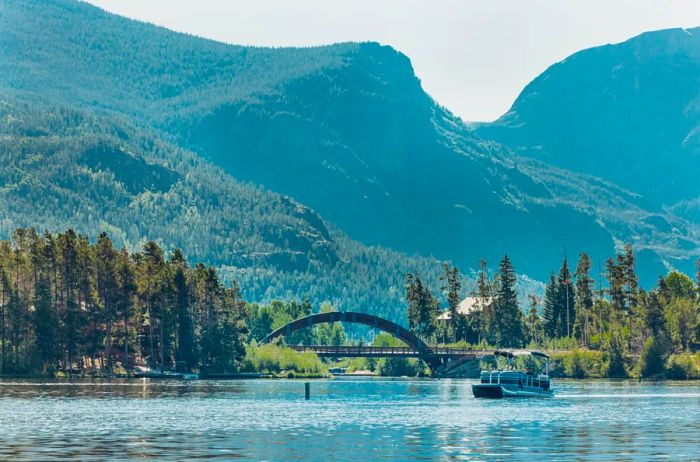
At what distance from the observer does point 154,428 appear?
10181 centimetres

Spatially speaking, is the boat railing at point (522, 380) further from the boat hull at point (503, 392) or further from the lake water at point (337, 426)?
the lake water at point (337, 426)

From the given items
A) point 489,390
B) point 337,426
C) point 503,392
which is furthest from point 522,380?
point 337,426

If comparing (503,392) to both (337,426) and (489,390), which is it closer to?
(489,390)

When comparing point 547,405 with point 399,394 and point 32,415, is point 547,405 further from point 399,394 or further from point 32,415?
point 32,415

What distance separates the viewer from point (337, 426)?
10750 cm

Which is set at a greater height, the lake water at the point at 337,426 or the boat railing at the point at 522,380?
the boat railing at the point at 522,380

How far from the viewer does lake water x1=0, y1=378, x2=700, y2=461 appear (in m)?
83.6

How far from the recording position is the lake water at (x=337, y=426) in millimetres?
83625

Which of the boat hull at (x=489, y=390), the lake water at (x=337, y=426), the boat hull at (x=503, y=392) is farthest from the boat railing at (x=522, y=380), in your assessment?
the lake water at (x=337, y=426)

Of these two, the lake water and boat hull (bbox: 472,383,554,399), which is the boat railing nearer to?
boat hull (bbox: 472,383,554,399)

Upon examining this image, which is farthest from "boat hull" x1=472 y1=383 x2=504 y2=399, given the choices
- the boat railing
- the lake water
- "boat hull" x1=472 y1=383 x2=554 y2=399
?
the lake water

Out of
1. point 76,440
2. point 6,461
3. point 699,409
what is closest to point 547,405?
point 699,409

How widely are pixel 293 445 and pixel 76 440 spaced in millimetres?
13014

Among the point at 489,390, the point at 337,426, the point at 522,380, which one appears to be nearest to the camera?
the point at 337,426
